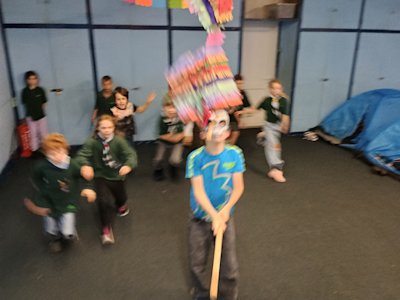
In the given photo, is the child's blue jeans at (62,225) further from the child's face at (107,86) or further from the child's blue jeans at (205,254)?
the child's face at (107,86)

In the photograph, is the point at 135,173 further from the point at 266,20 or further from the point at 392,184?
the point at 266,20

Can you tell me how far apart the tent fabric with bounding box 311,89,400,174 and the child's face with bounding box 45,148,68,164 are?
132 inches

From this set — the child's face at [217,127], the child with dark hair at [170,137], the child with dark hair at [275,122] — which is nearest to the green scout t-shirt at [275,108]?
the child with dark hair at [275,122]

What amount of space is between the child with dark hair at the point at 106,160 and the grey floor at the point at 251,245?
27cm

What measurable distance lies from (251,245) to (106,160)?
124 centimetres

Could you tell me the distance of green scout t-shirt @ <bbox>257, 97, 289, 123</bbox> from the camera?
3.55m

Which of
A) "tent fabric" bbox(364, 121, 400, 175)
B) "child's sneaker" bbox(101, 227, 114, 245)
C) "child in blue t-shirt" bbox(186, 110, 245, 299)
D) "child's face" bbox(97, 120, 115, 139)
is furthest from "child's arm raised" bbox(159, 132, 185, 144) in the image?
"tent fabric" bbox(364, 121, 400, 175)

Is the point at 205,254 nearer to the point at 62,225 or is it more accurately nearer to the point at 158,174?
the point at 62,225

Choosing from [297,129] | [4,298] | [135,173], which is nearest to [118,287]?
[4,298]

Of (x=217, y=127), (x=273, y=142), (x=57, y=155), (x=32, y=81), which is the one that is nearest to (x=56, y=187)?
(x=57, y=155)

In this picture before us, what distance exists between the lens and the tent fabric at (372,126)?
3.96m

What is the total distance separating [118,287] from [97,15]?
331cm

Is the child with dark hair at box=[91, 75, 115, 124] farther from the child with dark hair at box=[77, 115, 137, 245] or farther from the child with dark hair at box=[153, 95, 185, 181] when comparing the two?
the child with dark hair at box=[77, 115, 137, 245]

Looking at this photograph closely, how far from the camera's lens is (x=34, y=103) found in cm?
415
